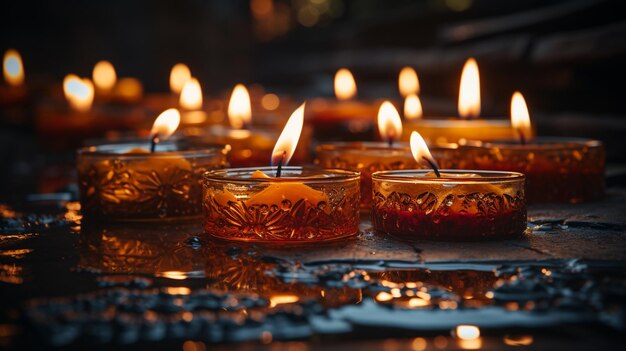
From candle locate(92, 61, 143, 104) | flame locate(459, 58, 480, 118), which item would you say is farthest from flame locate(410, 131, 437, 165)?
candle locate(92, 61, 143, 104)

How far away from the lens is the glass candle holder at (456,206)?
228 cm

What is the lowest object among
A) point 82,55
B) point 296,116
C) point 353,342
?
point 353,342

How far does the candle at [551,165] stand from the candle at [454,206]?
618 mm

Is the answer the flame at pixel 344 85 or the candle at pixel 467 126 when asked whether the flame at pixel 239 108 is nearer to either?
the candle at pixel 467 126

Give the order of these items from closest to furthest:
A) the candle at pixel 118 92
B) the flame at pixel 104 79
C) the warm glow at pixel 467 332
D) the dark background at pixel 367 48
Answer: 1. the warm glow at pixel 467 332
2. the dark background at pixel 367 48
3. the candle at pixel 118 92
4. the flame at pixel 104 79

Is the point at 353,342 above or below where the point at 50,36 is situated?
below

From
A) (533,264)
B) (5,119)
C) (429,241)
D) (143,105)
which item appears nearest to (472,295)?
(533,264)

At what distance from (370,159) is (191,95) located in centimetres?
235

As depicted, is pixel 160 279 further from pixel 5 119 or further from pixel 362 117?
pixel 5 119

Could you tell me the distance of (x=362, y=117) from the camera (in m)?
5.40

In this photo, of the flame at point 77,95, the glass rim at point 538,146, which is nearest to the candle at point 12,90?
the flame at point 77,95

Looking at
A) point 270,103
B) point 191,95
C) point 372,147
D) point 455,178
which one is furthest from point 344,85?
point 455,178

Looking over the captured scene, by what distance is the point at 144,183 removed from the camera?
9.05ft

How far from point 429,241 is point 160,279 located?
734 millimetres
